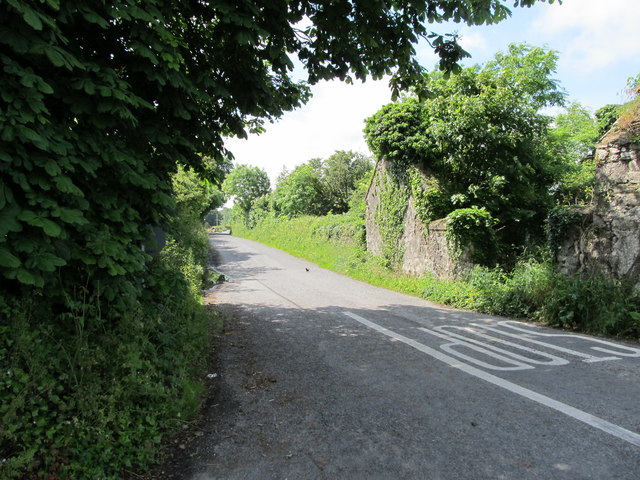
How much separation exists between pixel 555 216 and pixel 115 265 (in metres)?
10.0

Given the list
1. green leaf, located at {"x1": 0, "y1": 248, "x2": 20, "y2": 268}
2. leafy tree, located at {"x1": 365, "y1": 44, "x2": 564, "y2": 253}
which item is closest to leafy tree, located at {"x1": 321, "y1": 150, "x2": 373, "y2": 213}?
leafy tree, located at {"x1": 365, "y1": 44, "x2": 564, "y2": 253}

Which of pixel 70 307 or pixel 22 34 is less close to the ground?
pixel 22 34

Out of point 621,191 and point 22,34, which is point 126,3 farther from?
point 621,191

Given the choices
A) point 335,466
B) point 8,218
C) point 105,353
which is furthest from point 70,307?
point 335,466

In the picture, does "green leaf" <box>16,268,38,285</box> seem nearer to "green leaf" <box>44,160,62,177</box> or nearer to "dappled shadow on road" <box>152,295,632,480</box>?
"green leaf" <box>44,160,62,177</box>

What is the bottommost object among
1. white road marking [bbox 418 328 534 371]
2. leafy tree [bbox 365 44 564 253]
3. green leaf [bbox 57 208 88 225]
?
white road marking [bbox 418 328 534 371]

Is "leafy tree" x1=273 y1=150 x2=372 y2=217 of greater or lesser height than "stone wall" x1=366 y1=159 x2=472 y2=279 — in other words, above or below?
above

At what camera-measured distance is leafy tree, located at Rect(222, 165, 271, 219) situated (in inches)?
2527

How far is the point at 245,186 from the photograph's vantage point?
64812 millimetres

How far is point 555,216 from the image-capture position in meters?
9.57

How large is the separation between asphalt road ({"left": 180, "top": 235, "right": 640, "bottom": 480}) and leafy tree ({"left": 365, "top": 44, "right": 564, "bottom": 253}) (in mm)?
5964

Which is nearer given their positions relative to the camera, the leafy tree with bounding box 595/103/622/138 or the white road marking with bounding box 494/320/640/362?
the white road marking with bounding box 494/320/640/362

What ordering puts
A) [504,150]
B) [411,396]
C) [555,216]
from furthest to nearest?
[504,150], [555,216], [411,396]

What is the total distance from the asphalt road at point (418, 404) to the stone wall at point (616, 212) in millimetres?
2506
